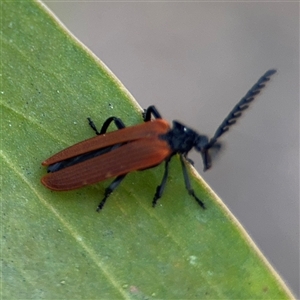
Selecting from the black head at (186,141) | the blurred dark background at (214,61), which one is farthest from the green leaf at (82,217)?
the blurred dark background at (214,61)

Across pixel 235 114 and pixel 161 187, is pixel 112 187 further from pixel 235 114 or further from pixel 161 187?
pixel 235 114

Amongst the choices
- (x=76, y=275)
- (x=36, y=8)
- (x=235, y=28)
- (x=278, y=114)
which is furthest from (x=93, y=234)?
(x=235, y=28)

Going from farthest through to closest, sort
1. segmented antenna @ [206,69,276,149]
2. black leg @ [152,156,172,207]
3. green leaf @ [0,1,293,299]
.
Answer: segmented antenna @ [206,69,276,149] → black leg @ [152,156,172,207] → green leaf @ [0,1,293,299]

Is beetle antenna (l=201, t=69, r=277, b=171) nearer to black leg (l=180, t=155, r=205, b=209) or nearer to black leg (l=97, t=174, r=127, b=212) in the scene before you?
black leg (l=180, t=155, r=205, b=209)

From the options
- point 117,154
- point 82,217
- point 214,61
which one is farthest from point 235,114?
point 214,61

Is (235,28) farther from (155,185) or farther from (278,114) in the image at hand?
(155,185)

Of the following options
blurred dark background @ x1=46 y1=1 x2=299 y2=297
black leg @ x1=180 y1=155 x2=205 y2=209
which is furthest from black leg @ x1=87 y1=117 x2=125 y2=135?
blurred dark background @ x1=46 y1=1 x2=299 y2=297

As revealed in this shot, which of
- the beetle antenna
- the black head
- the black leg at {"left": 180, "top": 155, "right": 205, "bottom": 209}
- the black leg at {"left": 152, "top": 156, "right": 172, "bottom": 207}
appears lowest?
the black leg at {"left": 152, "top": 156, "right": 172, "bottom": 207}

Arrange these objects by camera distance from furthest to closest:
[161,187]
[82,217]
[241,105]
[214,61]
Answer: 1. [214,61]
2. [241,105]
3. [161,187]
4. [82,217]

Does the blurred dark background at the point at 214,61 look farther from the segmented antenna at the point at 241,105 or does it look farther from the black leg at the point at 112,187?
the black leg at the point at 112,187
